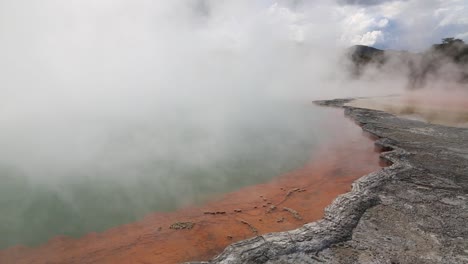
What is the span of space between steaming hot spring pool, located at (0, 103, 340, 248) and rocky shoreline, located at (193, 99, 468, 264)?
185 cm

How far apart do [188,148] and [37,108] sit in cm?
538

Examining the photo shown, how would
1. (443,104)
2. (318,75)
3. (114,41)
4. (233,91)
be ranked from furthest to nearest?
(318,75) → (233,91) → (114,41) → (443,104)

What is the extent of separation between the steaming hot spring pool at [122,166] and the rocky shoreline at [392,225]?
1.85 metres

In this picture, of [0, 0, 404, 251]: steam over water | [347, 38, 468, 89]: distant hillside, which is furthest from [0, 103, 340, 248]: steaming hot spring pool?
[347, 38, 468, 89]: distant hillside

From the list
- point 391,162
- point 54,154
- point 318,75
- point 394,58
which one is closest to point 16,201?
point 54,154

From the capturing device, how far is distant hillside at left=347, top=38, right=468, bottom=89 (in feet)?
71.6

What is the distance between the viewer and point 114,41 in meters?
14.9

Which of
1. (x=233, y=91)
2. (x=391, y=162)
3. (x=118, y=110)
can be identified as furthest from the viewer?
(x=233, y=91)

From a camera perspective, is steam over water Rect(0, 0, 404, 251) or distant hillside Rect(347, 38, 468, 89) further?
distant hillside Rect(347, 38, 468, 89)

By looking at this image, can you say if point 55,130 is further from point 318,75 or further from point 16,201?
point 318,75

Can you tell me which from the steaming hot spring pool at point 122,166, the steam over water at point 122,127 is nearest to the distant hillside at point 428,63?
the steam over water at point 122,127

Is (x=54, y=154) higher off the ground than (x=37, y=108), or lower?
lower

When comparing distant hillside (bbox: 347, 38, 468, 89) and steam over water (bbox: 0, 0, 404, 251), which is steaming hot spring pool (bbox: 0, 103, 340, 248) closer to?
steam over water (bbox: 0, 0, 404, 251)

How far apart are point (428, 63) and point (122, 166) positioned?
78.0 feet
